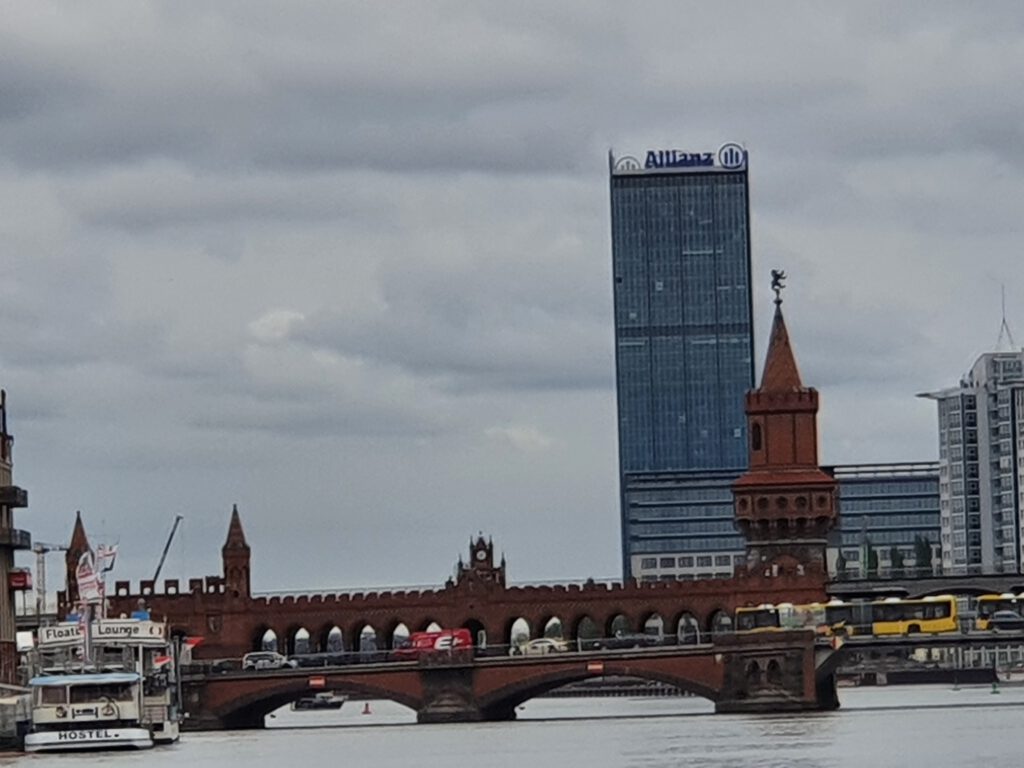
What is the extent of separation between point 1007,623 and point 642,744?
46560mm

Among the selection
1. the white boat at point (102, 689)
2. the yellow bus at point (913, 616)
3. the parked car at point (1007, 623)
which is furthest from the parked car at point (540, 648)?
the white boat at point (102, 689)

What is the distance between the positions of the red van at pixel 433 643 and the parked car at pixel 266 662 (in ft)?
19.2

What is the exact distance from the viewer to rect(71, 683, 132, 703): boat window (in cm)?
13825

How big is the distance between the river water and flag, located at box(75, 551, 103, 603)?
22.9 ft

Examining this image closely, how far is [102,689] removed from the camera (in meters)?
139

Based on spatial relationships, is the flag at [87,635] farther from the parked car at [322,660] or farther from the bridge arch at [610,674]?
the parked car at [322,660]

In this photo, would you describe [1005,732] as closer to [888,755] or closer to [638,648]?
[888,755]

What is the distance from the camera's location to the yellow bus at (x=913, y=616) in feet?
601

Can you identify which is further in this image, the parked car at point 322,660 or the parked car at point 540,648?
the parked car at point 322,660

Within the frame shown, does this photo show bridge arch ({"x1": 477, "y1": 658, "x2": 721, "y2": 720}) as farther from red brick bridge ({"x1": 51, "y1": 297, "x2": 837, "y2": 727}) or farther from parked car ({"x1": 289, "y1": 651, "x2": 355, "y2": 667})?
parked car ({"x1": 289, "y1": 651, "x2": 355, "y2": 667})

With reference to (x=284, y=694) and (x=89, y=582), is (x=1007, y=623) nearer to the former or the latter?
(x=284, y=694)

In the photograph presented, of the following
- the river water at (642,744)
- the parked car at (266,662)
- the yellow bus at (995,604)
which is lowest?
the river water at (642,744)

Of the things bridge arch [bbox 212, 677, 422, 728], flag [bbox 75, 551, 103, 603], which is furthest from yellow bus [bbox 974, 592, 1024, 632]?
flag [bbox 75, 551, 103, 603]

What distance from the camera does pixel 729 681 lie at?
18038cm
